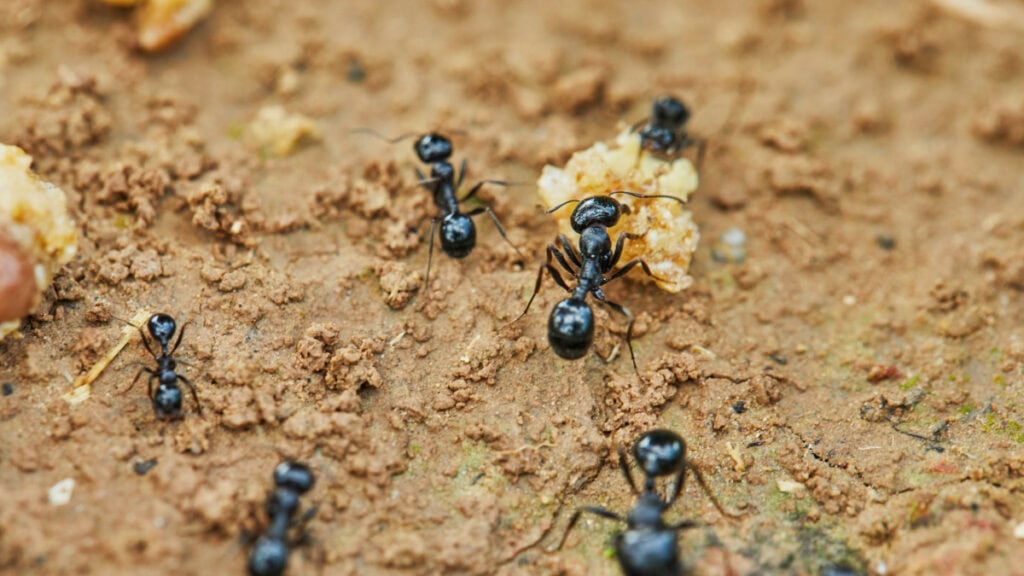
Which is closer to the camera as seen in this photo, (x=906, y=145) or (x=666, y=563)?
(x=666, y=563)

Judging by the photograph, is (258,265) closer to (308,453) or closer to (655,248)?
(308,453)

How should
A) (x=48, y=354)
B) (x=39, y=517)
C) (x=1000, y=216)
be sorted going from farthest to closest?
(x=1000, y=216) → (x=48, y=354) → (x=39, y=517)

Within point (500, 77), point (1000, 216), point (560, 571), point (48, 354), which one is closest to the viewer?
point (560, 571)

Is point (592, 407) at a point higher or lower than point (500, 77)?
lower

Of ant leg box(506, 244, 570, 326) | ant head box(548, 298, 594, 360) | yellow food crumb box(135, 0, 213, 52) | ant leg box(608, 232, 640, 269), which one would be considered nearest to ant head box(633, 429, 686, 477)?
ant head box(548, 298, 594, 360)

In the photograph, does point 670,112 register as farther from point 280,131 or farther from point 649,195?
point 280,131

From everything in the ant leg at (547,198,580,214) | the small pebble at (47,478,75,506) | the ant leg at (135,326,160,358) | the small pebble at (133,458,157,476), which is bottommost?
the small pebble at (133,458,157,476)

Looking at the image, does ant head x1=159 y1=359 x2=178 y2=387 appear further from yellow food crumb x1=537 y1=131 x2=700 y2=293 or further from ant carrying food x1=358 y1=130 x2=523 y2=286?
yellow food crumb x1=537 y1=131 x2=700 y2=293

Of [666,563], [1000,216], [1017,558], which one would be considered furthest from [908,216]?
[666,563]
